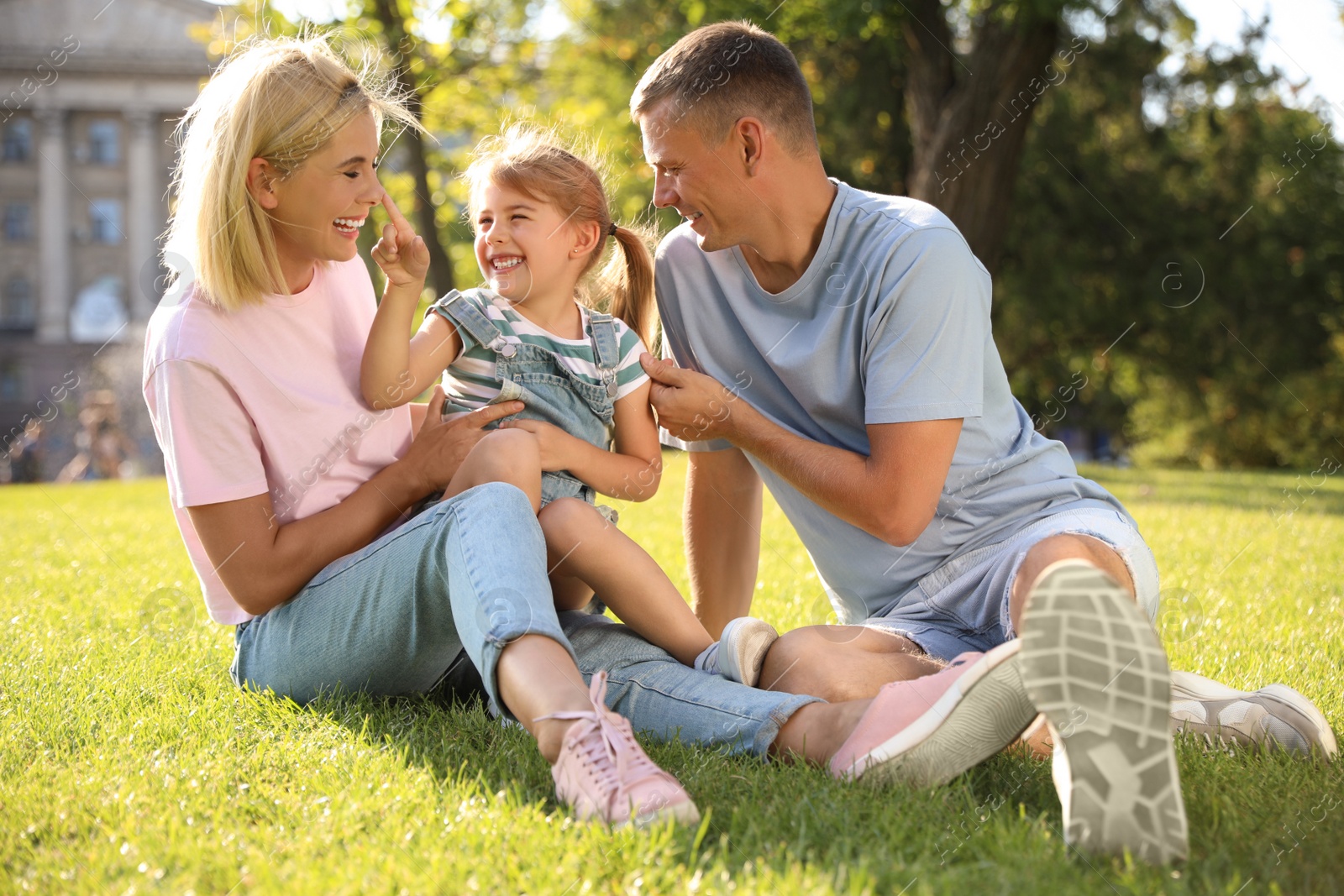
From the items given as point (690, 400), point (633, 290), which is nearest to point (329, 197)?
point (633, 290)

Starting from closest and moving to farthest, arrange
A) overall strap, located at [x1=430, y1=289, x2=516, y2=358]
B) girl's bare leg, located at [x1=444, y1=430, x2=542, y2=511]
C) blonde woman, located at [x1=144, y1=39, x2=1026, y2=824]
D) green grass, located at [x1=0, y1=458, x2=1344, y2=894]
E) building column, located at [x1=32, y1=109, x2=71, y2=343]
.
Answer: green grass, located at [x1=0, y1=458, x2=1344, y2=894] → blonde woman, located at [x1=144, y1=39, x2=1026, y2=824] → girl's bare leg, located at [x1=444, y1=430, x2=542, y2=511] → overall strap, located at [x1=430, y1=289, x2=516, y2=358] → building column, located at [x1=32, y1=109, x2=71, y2=343]

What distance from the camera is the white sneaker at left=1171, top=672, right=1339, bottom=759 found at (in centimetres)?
227

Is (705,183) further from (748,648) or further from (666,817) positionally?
(666,817)

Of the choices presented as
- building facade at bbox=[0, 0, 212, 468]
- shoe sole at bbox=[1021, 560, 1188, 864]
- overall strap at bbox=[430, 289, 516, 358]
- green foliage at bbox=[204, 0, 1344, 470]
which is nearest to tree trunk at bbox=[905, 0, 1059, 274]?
green foliage at bbox=[204, 0, 1344, 470]

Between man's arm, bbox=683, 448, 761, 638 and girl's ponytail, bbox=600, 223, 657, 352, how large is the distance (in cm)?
40

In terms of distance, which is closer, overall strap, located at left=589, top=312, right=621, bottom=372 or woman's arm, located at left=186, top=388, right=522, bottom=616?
woman's arm, located at left=186, top=388, right=522, bottom=616

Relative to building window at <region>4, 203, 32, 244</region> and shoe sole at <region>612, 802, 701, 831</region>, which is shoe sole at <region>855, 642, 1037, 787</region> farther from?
building window at <region>4, 203, 32, 244</region>

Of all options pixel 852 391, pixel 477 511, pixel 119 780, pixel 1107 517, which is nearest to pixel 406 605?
pixel 477 511

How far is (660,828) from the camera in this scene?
5.64 feet

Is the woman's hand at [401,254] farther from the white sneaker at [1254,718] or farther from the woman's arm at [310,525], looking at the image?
the white sneaker at [1254,718]

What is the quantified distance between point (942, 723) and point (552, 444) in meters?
1.17

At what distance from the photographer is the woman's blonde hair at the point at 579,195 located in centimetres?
287

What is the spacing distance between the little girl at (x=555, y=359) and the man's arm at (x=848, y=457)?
0.18m

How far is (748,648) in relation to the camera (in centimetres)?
242
